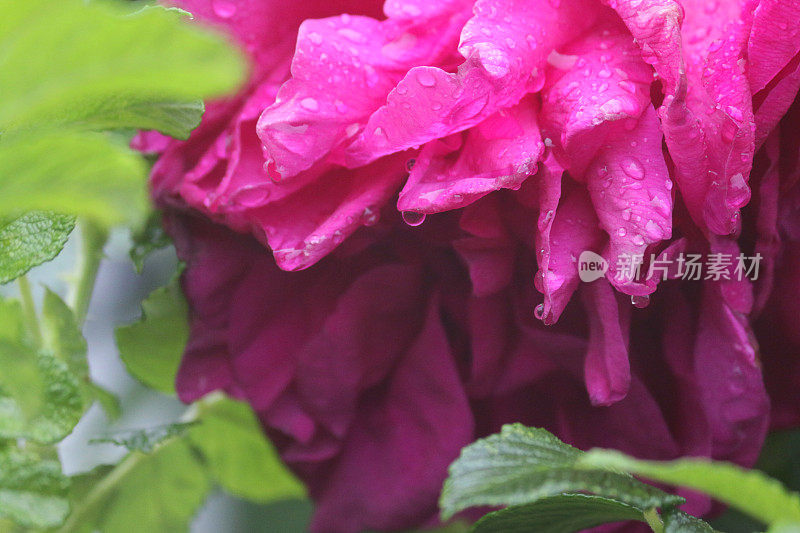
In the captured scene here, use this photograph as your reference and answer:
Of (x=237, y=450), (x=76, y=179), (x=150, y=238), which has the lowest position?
(x=237, y=450)

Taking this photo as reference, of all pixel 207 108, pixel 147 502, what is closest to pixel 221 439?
pixel 147 502

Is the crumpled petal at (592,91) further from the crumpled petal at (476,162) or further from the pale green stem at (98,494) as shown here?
the pale green stem at (98,494)

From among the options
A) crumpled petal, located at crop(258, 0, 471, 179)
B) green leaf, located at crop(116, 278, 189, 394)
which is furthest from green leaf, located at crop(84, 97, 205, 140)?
green leaf, located at crop(116, 278, 189, 394)

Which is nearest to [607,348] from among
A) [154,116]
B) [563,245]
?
[563,245]

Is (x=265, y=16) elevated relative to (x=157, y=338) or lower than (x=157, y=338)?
elevated

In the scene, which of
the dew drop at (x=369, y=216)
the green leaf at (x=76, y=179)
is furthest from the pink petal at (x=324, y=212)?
the green leaf at (x=76, y=179)

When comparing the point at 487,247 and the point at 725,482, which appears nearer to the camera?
the point at 725,482

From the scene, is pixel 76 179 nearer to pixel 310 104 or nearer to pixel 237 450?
pixel 310 104
